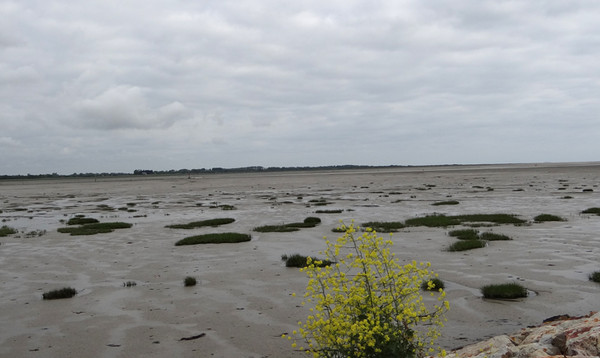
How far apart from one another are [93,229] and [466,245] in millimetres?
19960

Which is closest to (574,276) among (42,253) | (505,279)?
(505,279)

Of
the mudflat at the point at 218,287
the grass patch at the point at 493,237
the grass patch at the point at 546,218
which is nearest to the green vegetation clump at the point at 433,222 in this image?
the mudflat at the point at 218,287

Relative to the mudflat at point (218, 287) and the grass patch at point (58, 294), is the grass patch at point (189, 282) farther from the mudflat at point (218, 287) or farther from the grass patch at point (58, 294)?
the grass patch at point (58, 294)

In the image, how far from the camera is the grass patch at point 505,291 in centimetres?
1127

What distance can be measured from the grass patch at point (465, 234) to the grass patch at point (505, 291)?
8001 mm

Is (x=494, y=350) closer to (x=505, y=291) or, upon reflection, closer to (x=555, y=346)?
(x=555, y=346)

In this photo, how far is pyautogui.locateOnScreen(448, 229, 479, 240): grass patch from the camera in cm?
1962

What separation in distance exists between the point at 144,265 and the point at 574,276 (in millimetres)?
13320

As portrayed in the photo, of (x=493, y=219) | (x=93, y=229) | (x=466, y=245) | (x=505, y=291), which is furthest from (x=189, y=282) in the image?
(x=493, y=219)

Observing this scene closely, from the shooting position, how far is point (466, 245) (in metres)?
17.6

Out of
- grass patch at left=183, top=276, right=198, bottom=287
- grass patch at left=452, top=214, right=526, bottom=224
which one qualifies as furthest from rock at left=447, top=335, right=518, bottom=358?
grass patch at left=452, top=214, right=526, bottom=224

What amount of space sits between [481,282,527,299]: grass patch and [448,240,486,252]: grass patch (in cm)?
582

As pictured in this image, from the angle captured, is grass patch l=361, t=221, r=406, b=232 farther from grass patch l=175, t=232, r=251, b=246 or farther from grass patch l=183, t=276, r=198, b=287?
grass patch l=183, t=276, r=198, b=287

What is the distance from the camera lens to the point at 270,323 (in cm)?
1021
